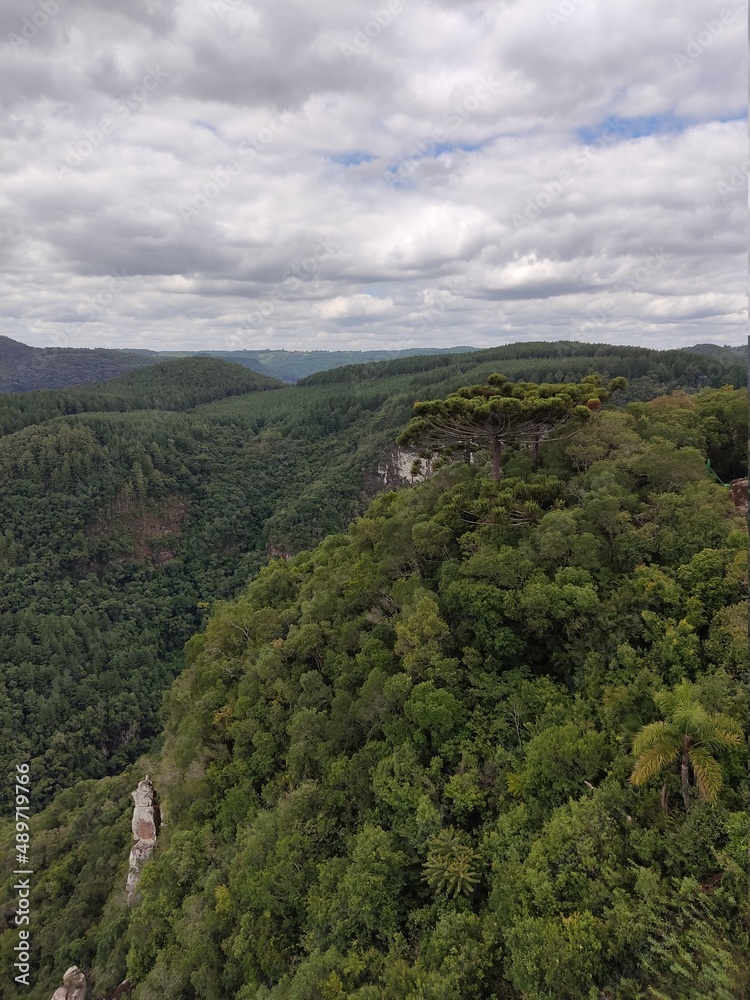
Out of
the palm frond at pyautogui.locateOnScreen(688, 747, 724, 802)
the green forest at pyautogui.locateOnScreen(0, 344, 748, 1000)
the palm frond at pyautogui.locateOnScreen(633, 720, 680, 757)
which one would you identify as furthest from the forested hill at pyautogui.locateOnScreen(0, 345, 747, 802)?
the palm frond at pyautogui.locateOnScreen(688, 747, 724, 802)

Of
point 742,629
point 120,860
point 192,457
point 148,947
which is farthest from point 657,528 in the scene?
point 192,457

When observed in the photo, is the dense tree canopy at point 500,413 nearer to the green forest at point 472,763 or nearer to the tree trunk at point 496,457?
the tree trunk at point 496,457

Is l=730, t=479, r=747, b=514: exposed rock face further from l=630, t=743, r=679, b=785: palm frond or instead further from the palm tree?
l=630, t=743, r=679, b=785: palm frond

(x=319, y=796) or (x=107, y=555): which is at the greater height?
(x=319, y=796)

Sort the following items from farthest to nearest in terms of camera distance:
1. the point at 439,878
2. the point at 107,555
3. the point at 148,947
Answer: the point at 107,555 < the point at 148,947 < the point at 439,878

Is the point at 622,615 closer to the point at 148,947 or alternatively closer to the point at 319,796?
the point at 319,796
